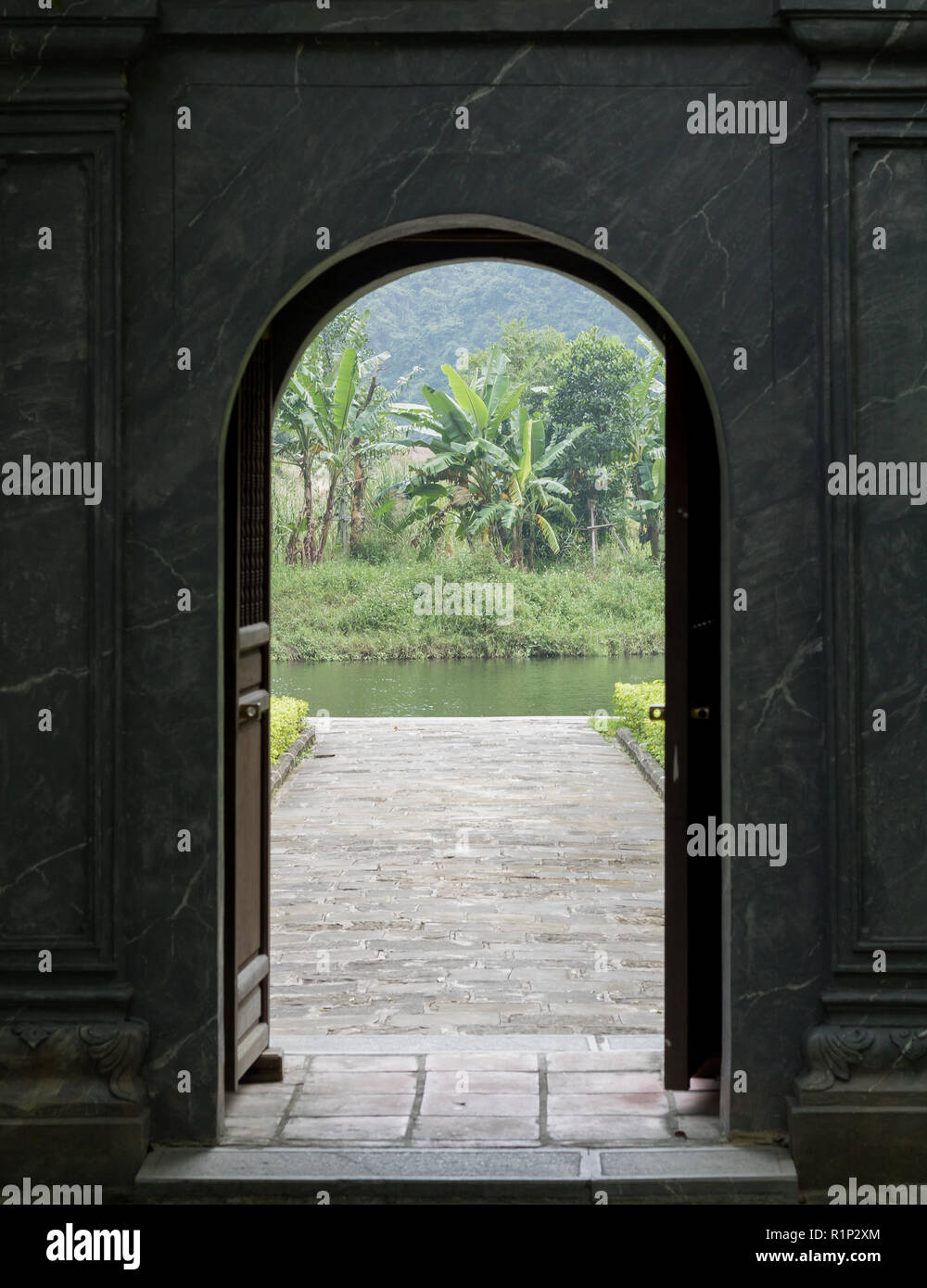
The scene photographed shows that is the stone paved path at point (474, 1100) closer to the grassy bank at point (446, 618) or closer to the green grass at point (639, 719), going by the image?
the green grass at point (639, 719)

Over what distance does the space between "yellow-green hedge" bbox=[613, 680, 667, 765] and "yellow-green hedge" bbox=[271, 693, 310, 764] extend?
2.93m

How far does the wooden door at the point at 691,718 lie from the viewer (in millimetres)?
4074

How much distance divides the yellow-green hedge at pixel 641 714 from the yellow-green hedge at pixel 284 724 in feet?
9.62

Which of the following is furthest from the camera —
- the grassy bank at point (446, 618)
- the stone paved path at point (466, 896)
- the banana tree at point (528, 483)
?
the grassy bank at point (446, 618)

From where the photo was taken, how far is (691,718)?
13.5ft

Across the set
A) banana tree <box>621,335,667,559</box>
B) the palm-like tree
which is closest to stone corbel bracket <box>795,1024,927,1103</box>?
the palm-like tree

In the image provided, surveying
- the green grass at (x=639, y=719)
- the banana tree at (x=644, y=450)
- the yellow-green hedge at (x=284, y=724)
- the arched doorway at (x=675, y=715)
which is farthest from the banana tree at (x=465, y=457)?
the arched doorway at (x=675, y=715)

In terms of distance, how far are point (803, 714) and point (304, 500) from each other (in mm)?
21270

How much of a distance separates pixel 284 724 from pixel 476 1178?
25.5 feet

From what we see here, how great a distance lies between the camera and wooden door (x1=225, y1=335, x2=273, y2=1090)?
3992 millimetres

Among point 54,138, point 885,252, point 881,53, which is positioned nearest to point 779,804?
point 885,252

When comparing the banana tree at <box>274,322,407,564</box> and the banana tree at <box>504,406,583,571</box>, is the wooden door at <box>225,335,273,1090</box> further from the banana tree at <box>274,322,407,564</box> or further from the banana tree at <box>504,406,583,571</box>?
the banana tree at <box>504,406,583,571</box>

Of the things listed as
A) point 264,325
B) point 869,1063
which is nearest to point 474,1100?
point 869,1063

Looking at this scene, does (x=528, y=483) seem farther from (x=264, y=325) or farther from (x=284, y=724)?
(x=264, y=325)
